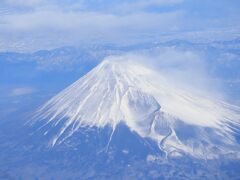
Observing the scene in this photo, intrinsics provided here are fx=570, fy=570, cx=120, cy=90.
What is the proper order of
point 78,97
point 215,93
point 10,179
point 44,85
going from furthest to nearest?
point 44,85 → point 215,93 → point 78,97 → point 10,179

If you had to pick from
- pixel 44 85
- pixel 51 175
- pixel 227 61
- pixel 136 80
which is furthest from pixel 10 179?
pixel 227 61

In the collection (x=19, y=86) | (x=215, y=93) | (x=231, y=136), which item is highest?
(x=231, y=136)

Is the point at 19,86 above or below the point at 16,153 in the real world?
below

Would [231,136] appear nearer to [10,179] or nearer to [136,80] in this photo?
[136,80]

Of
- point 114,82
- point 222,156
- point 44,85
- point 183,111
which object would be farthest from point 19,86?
point 222,156

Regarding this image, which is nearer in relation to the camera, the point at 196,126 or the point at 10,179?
the point at 10,179

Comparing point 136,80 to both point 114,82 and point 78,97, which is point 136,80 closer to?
point 114,82

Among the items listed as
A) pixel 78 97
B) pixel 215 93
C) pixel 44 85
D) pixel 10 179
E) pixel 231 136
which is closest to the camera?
pixel 10 179
